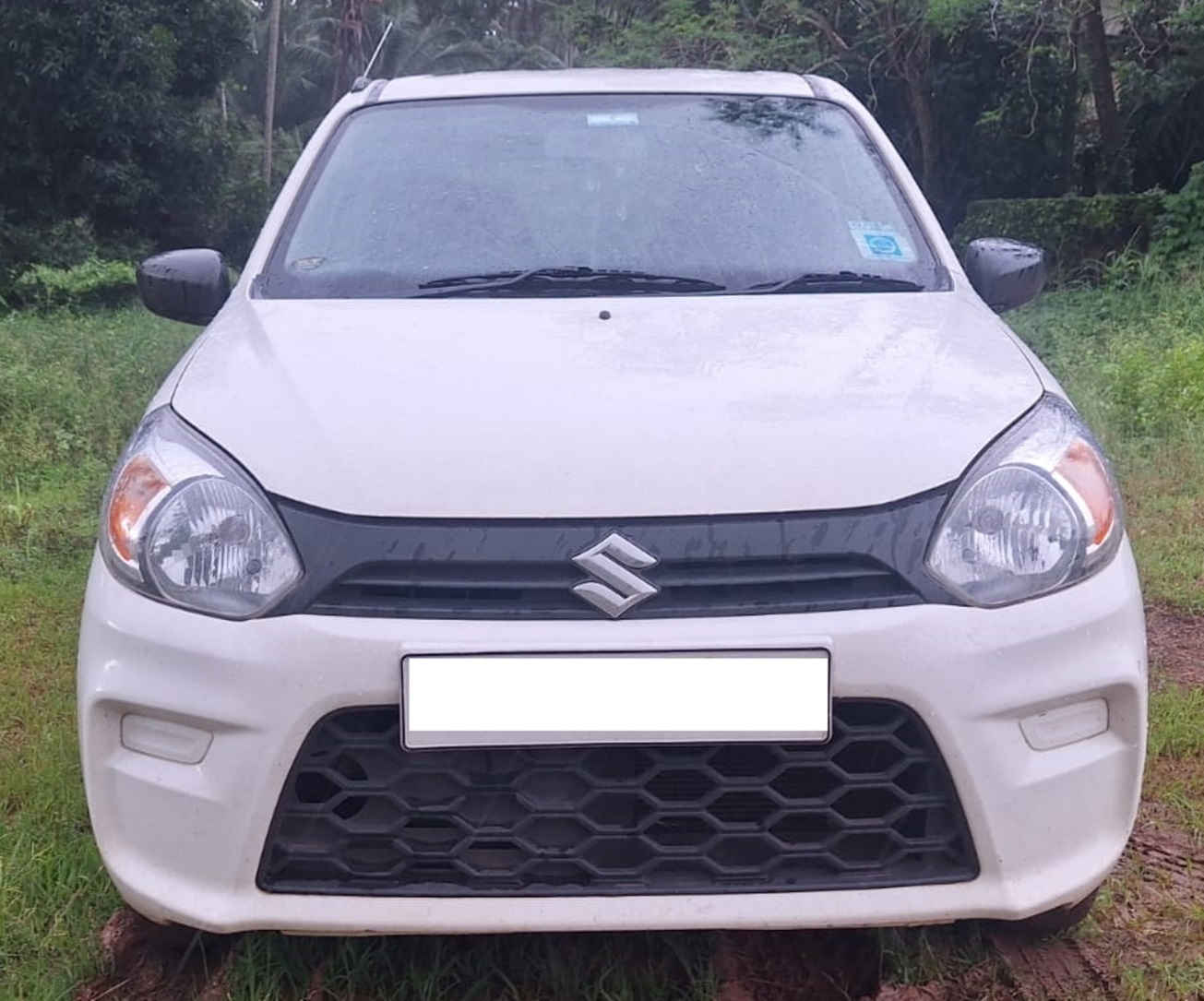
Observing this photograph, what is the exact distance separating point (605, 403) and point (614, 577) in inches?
13.0

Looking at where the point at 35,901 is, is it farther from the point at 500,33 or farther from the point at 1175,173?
the point at 500,33

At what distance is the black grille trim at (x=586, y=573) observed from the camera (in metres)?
1.67

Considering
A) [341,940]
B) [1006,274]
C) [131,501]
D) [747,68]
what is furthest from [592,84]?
[747,68]

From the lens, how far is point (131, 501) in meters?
1.85

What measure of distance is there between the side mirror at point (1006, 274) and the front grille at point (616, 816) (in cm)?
144

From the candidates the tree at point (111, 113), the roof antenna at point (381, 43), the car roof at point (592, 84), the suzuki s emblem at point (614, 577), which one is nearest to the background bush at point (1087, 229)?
the tree at point (111, 113)

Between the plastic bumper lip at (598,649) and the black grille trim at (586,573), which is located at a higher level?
the black grille trim at (586,573)

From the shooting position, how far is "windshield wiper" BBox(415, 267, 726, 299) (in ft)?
8.20

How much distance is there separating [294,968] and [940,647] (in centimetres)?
112

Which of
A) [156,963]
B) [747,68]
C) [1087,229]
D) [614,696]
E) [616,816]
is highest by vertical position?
[614,696]

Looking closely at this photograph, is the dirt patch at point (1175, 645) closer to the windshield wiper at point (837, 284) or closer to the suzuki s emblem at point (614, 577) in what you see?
the windshield wiper at point (837, 284)

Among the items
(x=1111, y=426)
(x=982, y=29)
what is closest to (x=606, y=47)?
(x=982, y=29)

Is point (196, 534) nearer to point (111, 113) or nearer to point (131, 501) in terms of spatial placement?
point (131, 501)

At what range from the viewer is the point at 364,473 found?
1747mm
